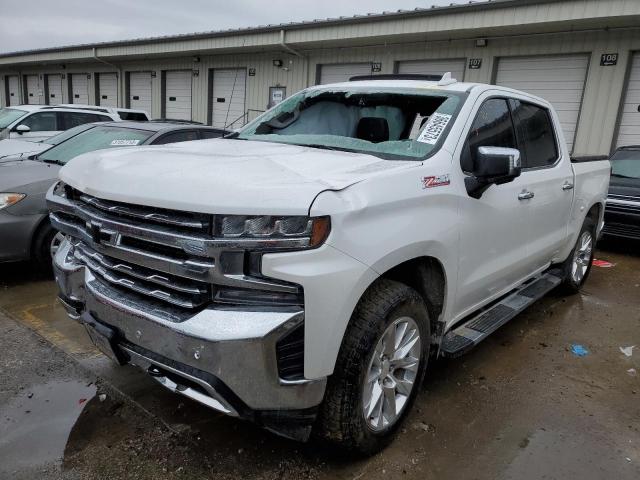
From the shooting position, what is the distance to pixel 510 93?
3.79 metres

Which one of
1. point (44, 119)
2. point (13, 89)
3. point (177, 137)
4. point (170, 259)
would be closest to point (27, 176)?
point (177, 137)

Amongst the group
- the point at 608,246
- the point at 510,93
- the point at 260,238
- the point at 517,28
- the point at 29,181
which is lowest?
the point at 608,246

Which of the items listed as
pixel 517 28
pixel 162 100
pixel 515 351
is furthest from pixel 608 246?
pixel 162 100

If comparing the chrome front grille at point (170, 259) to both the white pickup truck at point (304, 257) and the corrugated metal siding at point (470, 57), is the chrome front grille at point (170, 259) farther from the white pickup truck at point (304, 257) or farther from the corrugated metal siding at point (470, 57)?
the corrugated metal siding at point (470, 57)

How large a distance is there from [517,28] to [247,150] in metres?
8.84

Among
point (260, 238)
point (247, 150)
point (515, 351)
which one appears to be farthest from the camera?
point (515, 351)

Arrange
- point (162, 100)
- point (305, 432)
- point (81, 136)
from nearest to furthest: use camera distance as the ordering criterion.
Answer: point (305, 432) → point (81, 136) → point (162, 100)

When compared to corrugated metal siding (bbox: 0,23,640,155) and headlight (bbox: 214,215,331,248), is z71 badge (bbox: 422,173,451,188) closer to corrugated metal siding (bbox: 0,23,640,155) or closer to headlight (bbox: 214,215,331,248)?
headlight (bbox: 214,215,331,248)

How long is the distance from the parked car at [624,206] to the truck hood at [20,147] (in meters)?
8.06

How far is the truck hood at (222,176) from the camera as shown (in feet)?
6.63

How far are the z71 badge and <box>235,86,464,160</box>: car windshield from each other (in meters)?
0.20

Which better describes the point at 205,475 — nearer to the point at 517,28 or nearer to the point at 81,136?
the point at 81,136

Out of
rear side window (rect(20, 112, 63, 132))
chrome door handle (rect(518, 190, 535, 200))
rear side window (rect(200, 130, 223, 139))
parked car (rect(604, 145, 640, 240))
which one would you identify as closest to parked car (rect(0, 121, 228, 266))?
rear side window (rect(200, 130, 223, 139))

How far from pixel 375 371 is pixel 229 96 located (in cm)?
1545
